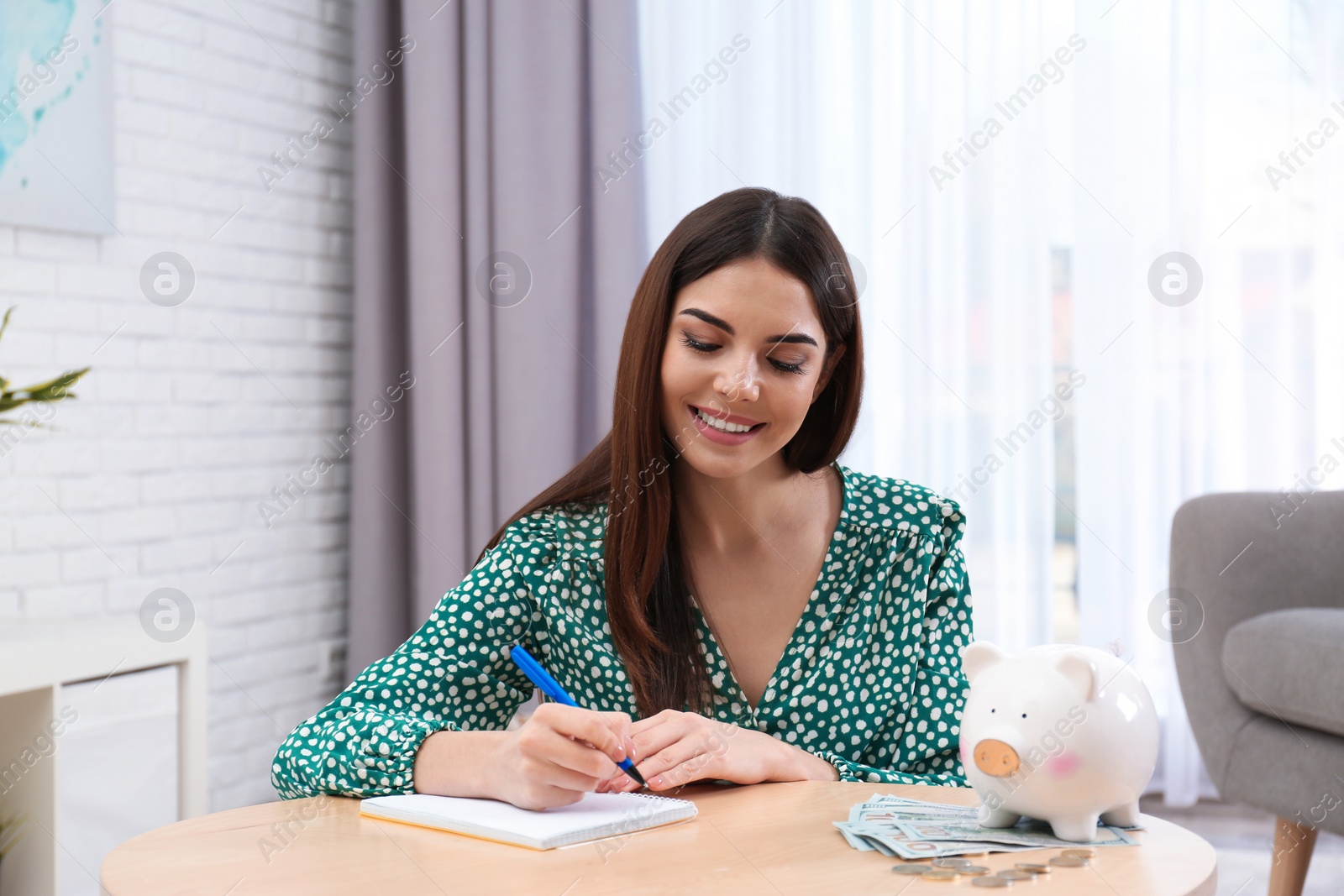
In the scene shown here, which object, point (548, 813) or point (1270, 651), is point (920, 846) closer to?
point (548, 813)

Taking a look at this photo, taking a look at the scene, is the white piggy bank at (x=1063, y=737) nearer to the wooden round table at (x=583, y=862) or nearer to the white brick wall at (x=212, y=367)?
the wooden round table at (x=583, y=862)

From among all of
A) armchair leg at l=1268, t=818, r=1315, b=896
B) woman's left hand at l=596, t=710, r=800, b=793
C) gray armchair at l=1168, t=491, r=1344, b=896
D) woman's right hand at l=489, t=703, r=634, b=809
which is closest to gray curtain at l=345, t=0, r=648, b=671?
gray armchair at l=1168, t=491, r=1344, b=896

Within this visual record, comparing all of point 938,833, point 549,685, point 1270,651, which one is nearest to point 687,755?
point 549,685

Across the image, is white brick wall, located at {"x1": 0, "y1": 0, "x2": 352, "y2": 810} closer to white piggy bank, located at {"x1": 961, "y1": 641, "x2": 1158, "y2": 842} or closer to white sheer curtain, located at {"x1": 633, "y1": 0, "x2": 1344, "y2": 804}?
white sheer curtain, located at {"x1": 633, "y1": 0, "x2": 1344, "y2": 804}

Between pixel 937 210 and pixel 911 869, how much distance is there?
2.19 meters

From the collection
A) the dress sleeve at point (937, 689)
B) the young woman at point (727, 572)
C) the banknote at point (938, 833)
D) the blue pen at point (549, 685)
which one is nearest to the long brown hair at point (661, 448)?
the young woman at point (727, 572)

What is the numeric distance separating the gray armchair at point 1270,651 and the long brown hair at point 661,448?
994 millimetres

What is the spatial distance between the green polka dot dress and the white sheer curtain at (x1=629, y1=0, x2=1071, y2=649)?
1.38 meters

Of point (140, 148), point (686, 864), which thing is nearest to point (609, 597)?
point (686, 864)

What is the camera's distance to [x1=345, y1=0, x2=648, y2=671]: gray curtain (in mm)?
2818

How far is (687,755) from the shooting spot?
0.98 metres

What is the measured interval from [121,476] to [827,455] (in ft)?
5.38

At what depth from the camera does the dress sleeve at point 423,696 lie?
0.99m

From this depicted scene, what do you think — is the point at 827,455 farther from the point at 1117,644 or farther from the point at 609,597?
the point at 1117,644
